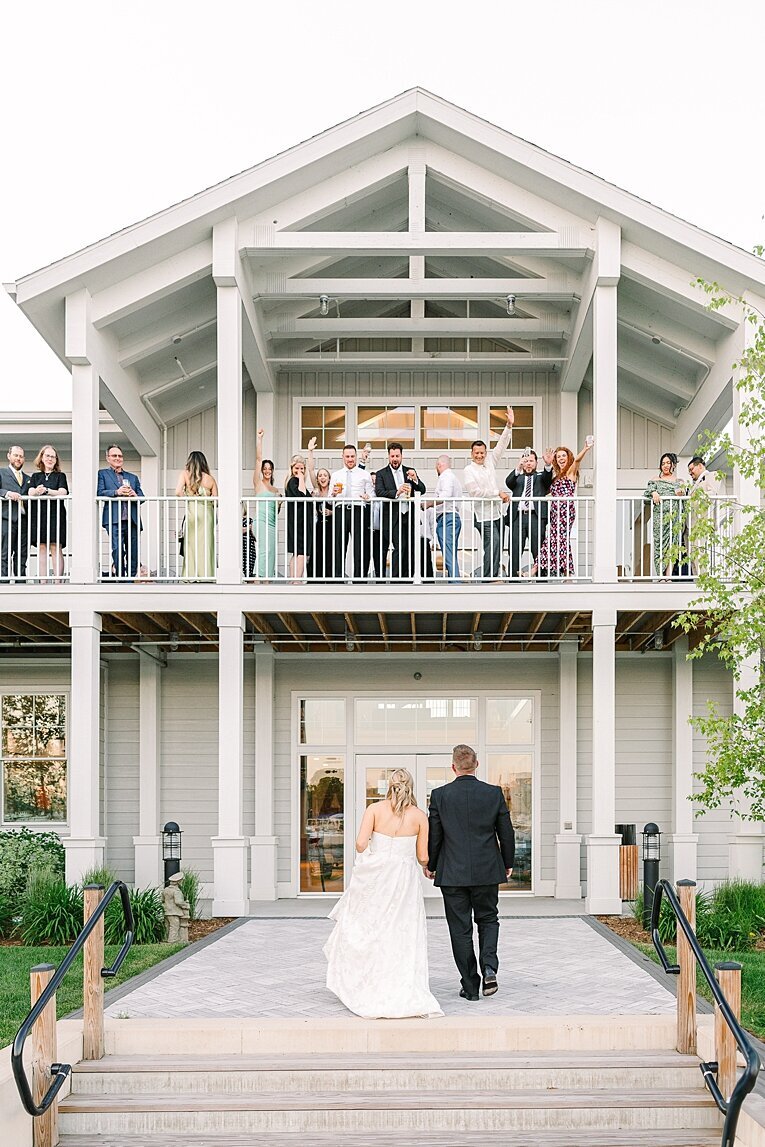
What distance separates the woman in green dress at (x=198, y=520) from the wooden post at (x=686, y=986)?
7.68 m

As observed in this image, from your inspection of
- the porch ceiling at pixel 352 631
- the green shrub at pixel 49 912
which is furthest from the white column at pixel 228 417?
the green shrub at pixel 49 912

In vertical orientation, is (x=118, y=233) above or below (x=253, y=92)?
below

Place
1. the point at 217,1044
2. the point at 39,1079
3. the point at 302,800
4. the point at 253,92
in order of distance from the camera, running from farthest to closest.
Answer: the point at 253,92 < the point at 302,800 < the point at 217,1044 < the point at 39,1079

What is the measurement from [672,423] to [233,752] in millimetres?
7582

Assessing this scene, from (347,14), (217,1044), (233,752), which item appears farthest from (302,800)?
(347,14)

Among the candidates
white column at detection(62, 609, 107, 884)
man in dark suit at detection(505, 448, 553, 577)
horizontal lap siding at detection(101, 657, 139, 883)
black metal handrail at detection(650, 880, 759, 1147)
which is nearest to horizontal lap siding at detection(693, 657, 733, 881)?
man in dark suit at detection(505, 448, 553, 577)

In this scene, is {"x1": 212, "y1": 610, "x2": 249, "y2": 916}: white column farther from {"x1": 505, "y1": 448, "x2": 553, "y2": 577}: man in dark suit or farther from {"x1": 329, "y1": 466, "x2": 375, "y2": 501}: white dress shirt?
{"x1": 505, "y1": 448, "x2": 553, "y2": 577}: man in dark suit

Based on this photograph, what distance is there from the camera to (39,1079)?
6.42 m

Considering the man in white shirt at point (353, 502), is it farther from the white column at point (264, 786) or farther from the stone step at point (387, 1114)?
the stone step at point (387, 1114)

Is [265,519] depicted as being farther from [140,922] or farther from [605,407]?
[140,922]

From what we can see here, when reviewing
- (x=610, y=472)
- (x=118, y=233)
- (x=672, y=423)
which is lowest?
(x=610, y=472)

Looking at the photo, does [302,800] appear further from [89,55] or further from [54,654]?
[89,55]

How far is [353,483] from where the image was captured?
1414 centimetres

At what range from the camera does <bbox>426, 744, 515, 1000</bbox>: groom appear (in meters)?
8.24
